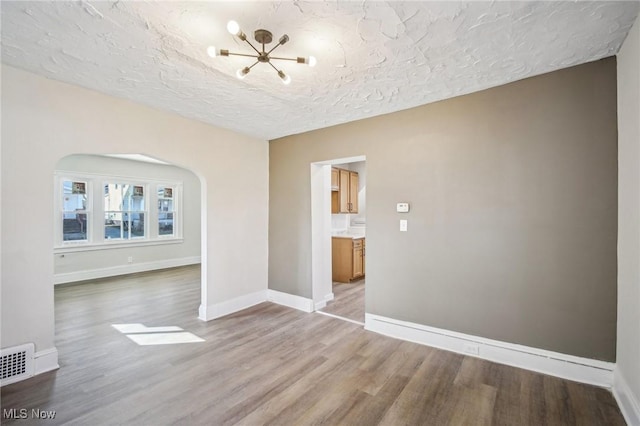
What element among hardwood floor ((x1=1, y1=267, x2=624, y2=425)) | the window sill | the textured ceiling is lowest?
hardwood floor ((x1=1, y1=267, x2=624, y2=425))

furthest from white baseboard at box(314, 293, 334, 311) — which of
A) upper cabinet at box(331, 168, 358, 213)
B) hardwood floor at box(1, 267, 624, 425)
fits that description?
upper cabinet at box(331, 168, 358, 213)

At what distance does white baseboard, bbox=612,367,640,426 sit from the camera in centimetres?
186

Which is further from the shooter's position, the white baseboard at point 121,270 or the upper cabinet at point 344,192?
the upper cabinet at point 344,192

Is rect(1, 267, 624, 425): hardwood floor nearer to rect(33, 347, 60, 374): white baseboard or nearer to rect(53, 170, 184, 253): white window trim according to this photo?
rect(33, 347, 60, 374): white baseboard

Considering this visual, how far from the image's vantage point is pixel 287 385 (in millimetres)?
2420

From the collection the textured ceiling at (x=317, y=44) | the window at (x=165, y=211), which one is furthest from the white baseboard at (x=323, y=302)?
the window at (x=165, y=211)

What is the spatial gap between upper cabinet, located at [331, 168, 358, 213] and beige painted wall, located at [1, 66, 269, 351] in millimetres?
2673

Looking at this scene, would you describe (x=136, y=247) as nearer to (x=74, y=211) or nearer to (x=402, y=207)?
(x=74, y=211)

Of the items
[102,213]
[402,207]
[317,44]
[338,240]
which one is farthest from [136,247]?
[317,44]

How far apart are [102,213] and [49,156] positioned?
4447 mm

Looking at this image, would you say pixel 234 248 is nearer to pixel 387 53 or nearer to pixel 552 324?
pixel 387 53

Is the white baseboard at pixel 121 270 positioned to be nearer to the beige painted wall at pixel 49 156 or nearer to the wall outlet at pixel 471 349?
the beige painted wall at pixel 49 156

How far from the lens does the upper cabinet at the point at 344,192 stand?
243 inches

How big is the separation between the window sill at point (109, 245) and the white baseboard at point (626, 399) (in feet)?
24.4
